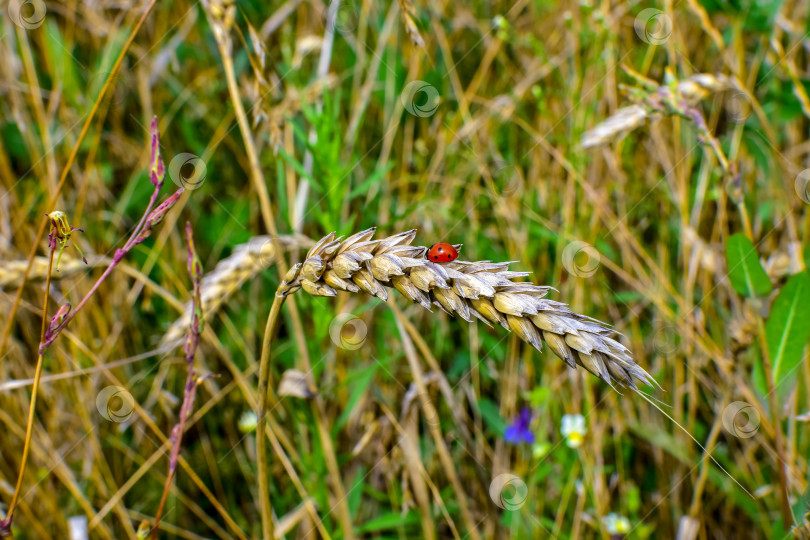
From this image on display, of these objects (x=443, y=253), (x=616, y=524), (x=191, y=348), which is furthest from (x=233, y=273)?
(x=616, y=524)

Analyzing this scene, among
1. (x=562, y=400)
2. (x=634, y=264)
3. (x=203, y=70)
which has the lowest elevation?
(x=562, y=400)

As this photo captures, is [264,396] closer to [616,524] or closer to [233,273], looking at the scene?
[233,273]

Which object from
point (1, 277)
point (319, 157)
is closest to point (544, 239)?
point (319, 157)

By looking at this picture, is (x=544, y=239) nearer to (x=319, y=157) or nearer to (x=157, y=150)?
(x=319, y=157)

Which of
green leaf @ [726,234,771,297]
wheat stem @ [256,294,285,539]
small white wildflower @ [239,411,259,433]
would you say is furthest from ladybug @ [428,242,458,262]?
small white wildflower @ [239,411,259,433]

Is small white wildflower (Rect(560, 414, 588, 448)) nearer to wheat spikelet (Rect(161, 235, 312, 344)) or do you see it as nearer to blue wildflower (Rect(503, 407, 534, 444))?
blue wildflower (Rect(503, 407, 534, 444))

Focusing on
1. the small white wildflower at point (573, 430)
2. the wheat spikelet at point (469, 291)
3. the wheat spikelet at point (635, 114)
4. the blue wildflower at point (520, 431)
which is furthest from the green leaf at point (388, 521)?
the wheat spikelet at point (635, 114)
